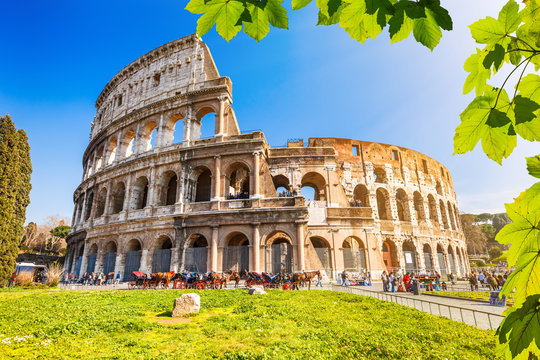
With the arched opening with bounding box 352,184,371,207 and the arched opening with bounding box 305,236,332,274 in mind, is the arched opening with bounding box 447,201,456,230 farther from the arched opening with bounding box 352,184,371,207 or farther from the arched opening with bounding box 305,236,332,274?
the arched opening with bounding box 305,236,332,274

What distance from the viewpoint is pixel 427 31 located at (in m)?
1.22

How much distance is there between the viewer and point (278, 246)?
17.4 metres

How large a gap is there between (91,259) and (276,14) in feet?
84.5

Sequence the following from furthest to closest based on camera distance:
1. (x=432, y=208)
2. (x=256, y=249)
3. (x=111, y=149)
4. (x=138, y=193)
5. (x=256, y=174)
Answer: (x=432, y=208), (x=111, y=149), (x=138, y=193), (x=256, y=174), (x=256, y=249)

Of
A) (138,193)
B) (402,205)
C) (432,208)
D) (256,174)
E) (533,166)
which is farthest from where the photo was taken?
(432,208)

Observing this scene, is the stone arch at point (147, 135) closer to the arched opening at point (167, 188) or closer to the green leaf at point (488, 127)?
the arched opening at point (167, 188)

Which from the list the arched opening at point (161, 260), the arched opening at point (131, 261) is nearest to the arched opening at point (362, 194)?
the arched opening at point (161, 260)

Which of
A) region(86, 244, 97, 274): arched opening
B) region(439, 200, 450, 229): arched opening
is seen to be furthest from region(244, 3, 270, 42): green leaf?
region(439, 200, 450, 229): arched opening

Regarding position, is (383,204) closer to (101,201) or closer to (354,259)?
(354,259)

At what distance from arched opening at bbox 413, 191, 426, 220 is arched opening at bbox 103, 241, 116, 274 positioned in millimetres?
26942

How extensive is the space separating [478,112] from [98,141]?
3244 cm

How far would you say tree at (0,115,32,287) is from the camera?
593 inches

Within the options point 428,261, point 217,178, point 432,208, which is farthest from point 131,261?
point 432,208

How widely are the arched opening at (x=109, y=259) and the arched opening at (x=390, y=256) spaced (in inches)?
881
